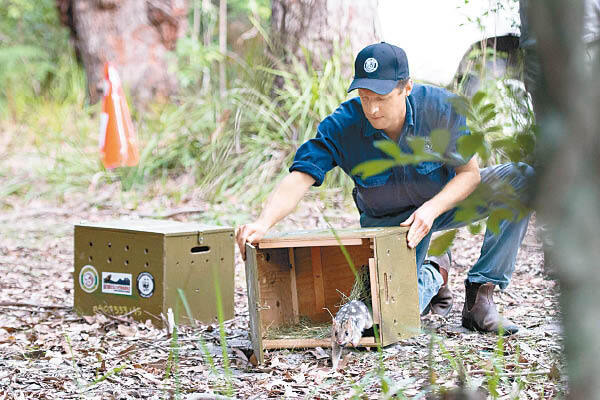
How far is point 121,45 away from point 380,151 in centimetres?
657

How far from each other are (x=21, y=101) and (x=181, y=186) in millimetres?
3936

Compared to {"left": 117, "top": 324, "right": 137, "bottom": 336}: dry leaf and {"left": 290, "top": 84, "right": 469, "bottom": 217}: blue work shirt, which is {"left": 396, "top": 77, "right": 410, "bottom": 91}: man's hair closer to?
{"left": 290, "top": 84, "right": 469, "bottom": 217}: blue work shirt

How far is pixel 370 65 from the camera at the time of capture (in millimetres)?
2881

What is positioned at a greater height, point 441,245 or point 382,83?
point 382,83

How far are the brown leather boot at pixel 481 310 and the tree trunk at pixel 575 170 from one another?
2.30 m

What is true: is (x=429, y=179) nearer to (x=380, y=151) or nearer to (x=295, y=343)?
(x=380, y=151)

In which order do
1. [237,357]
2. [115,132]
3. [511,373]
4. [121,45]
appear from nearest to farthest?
[511,373], [237,357], [115,132], [121,45]

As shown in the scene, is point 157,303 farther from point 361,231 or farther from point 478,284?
point 478,284

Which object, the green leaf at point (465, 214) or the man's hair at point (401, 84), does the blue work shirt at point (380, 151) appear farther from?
the green leaf at point (465, 214)

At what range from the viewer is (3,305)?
143 inches

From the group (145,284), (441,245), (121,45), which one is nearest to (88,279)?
(145,284)

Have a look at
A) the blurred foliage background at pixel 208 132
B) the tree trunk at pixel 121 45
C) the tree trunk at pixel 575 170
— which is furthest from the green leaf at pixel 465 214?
the tree trunk at pixel 121 45

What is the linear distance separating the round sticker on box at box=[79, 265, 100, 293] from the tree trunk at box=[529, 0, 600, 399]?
9.73 ft

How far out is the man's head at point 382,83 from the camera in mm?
2861
